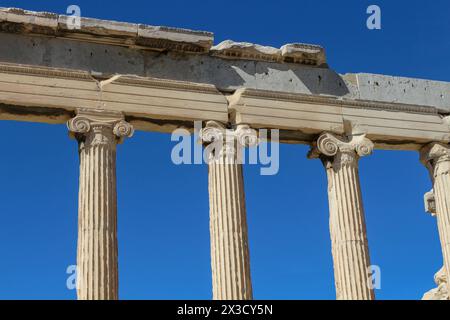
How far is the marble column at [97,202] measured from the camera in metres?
A: 20.6

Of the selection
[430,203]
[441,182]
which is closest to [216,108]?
[441,182]

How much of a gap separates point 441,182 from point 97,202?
10.3 metres

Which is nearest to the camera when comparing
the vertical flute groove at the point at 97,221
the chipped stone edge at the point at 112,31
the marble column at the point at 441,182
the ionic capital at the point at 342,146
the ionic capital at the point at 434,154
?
the vertical flute groove at the point at 97,221

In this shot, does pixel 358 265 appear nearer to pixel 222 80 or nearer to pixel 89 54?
pixel 222 80

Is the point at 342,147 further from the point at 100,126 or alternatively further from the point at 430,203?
the point at 430,203

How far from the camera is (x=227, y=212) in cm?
2242

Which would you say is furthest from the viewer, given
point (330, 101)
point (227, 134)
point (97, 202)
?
point (330, 101)

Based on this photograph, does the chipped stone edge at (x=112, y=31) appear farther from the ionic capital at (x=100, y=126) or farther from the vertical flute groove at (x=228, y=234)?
the vertical flute groove at (x=228, y=234)

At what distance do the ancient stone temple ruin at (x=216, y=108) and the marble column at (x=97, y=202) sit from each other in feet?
0.09

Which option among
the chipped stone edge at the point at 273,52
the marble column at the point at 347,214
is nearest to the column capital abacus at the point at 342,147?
the marble column at the point at 347,214

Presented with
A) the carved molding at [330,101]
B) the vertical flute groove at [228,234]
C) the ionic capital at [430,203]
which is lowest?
the vertical flute groove at [228,234]

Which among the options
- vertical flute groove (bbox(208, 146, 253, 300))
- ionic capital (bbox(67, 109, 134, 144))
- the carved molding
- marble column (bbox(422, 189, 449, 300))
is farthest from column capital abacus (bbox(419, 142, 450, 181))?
ionic capital (bbox(67, 109, 134, 144))

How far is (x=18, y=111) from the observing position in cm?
2214

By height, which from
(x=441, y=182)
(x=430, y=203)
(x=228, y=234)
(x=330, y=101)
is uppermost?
(x=330, y=101)
